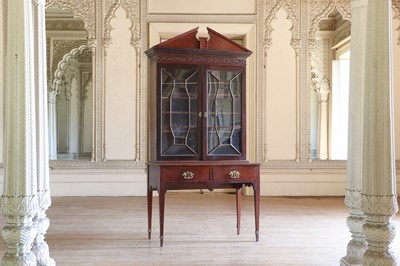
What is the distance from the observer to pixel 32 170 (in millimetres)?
2574

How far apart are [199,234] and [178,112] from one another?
1.28 metres

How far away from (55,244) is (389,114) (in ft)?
10.1

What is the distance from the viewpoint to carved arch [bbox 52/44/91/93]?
8.78m

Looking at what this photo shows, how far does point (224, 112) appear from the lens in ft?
14.4

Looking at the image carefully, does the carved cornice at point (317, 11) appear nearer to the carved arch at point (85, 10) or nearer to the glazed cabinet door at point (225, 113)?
the glazed cabinet door at point (225, 113)

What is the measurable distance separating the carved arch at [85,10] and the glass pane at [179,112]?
3.67 m

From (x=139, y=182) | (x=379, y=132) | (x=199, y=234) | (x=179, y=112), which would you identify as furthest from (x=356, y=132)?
(x=139, y=182)

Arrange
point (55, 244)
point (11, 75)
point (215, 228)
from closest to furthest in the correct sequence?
1. point (11, 75)
2. point (55, 244)
3. point (215, 228)

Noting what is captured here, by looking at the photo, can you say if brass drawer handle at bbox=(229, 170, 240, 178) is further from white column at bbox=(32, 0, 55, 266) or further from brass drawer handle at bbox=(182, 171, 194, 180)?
white column at bbox=(32, 0, 55, 266)

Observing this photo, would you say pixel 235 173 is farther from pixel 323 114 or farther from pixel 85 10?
pixel 323 114

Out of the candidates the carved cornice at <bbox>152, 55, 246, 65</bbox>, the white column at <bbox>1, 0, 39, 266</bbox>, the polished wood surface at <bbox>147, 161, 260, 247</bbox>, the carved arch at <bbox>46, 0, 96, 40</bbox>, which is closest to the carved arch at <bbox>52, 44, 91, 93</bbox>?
the carved arch at <bbox>46, 0, 96, 40</bbox>

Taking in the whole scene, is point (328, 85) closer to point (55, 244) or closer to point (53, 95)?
point (53, 95)

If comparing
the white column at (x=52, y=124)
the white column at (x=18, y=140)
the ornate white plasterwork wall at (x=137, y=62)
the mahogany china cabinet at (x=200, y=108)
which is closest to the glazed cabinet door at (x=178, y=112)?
the mahogany china cabinet at (x=200, y=108)

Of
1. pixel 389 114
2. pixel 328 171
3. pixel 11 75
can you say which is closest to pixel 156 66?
pixel 11 75
